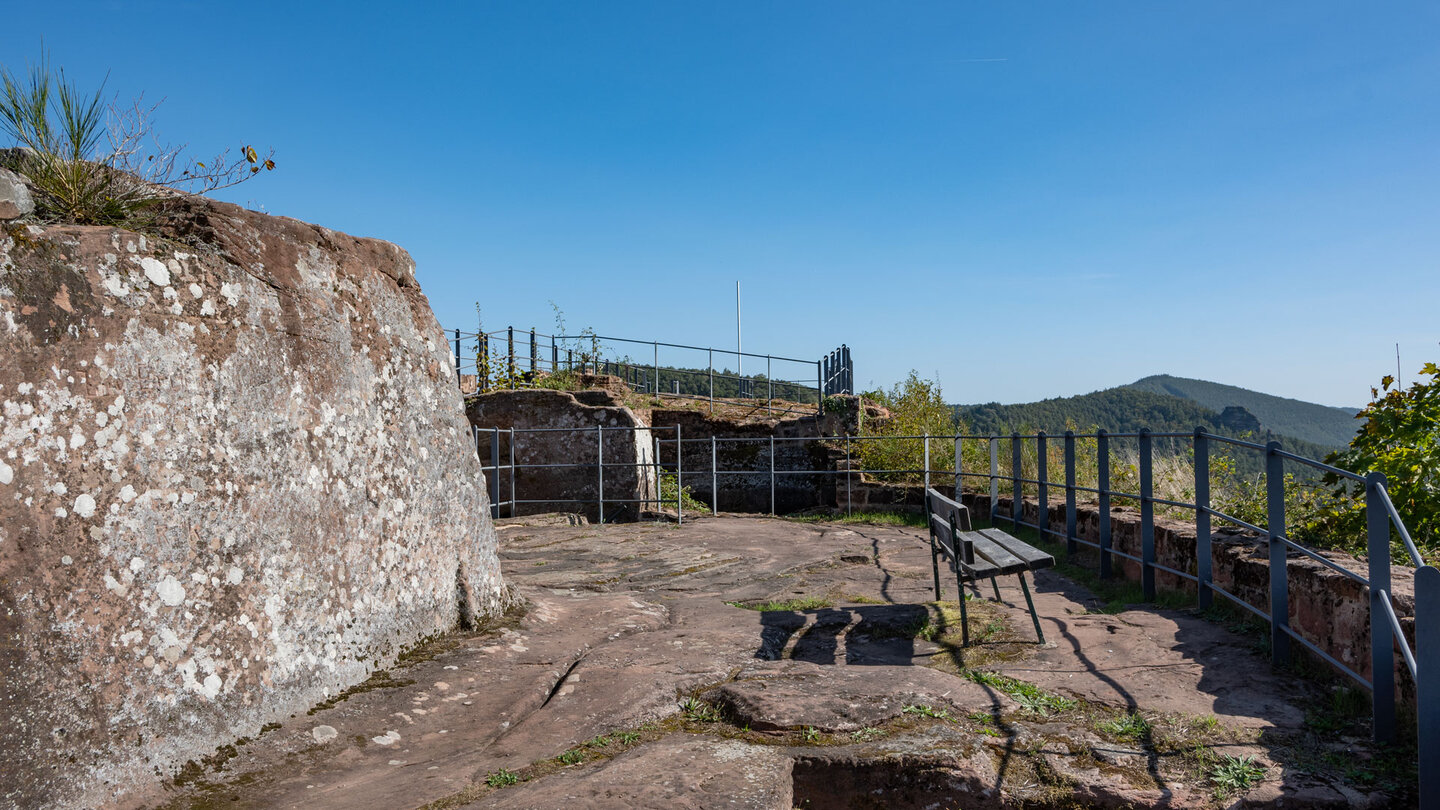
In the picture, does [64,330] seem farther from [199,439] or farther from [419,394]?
[419,394]

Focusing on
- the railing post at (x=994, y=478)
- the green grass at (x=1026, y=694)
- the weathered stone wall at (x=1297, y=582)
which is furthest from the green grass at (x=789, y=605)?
the railing post at (x=994, y=478)

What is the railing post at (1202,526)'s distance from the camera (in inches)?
200

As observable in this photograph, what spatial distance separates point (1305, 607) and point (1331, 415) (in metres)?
92.0

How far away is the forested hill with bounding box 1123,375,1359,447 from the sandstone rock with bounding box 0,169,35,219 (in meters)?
77.5

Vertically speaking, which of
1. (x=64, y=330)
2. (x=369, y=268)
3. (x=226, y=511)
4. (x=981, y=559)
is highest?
(x=369, y=268)

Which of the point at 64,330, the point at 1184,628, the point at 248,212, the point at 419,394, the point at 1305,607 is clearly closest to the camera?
the point at 64,330

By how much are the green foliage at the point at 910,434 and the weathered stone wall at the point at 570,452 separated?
3765 mm

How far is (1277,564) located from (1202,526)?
102cm

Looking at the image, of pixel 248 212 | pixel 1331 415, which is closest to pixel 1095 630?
pixel 248 212

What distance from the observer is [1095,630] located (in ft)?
15.7

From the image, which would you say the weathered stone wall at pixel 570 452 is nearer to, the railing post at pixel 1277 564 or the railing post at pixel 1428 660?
the railing post at pixel 1277 564

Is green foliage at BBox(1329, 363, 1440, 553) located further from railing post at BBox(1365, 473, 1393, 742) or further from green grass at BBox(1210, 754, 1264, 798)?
green grass at BBox(1210, 754, 1264, 798)

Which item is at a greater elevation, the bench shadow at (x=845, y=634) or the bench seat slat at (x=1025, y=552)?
the bench seat slat at (x=1025, y=552)

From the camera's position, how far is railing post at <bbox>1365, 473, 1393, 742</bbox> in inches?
122
